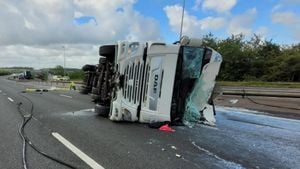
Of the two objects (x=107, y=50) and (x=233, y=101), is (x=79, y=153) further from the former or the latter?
(x=233, y=101)

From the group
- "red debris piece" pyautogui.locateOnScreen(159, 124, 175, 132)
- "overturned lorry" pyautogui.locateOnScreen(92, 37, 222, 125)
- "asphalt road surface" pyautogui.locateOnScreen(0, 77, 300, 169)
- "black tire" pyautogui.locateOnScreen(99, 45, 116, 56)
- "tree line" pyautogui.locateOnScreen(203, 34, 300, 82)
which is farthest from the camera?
"tree line" pyautogui.locateOnScreen(203, 34, 300, 82)

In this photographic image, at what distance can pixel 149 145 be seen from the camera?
5.68 m

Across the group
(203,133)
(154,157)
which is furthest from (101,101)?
(154,157)

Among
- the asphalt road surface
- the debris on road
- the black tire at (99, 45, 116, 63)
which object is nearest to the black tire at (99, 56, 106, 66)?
the black tire at (99, 45, 116, 63)

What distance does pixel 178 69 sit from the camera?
24.6 ft

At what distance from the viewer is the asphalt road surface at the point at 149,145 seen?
4672 mm

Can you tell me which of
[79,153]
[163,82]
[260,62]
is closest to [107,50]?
[163,82]

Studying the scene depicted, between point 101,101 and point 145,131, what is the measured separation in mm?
2565

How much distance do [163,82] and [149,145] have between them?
211cm

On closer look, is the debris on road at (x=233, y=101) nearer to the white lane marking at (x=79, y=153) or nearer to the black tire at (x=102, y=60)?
the black tire at (x=102, y=60)

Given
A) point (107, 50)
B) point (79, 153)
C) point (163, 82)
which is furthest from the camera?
point (107, 50)

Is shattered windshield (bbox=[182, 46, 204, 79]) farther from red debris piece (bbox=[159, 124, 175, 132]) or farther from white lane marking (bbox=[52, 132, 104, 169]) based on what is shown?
white lane marking (bbox=[52, 132, 104, 169])

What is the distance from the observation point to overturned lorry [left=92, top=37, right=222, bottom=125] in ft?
24.5

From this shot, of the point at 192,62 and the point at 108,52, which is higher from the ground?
the point at 108,52
